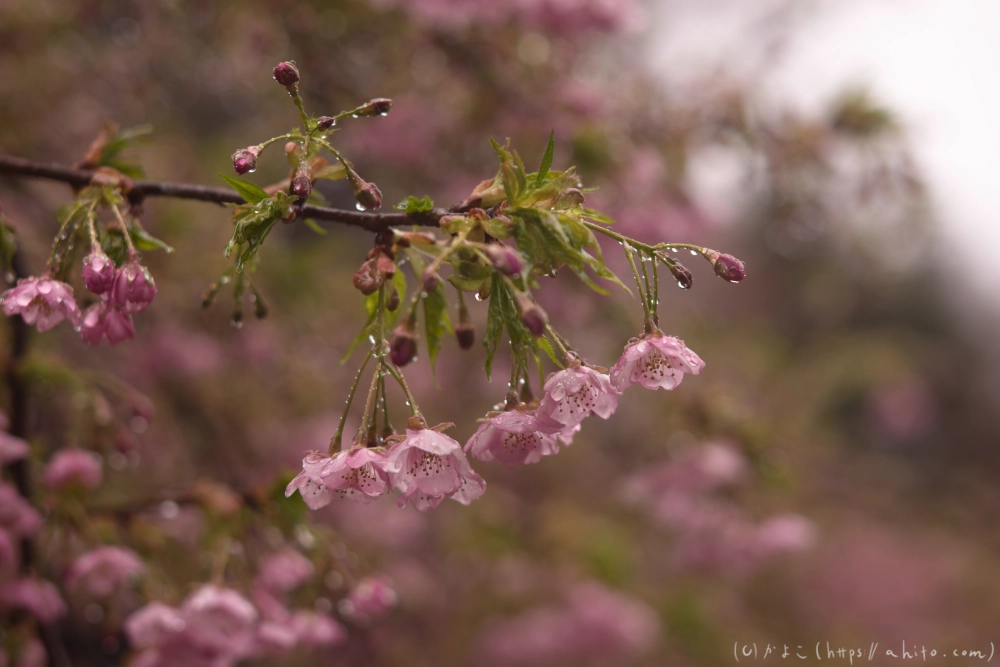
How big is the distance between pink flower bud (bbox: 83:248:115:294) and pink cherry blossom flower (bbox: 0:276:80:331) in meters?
0.08

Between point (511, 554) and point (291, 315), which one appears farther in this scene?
point (511, 554)

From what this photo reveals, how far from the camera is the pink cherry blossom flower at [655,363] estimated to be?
0.84m

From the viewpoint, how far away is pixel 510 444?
2.84 ft

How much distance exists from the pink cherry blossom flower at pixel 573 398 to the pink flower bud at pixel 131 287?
520 mm

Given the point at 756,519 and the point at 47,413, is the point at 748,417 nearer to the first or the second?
the point at 756,519

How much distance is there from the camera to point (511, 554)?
132 inches

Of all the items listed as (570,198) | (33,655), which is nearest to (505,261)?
(570,198)

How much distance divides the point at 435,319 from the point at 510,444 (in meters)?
0.19

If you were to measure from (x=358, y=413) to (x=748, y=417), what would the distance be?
2.84m

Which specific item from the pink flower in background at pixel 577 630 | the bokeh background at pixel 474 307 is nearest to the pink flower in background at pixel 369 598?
the bokeh background at pixel 474 307

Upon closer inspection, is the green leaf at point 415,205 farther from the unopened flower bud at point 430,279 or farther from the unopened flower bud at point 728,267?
the unopened flower bud at point 728,267

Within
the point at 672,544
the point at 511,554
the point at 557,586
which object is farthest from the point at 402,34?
the point at 672,544

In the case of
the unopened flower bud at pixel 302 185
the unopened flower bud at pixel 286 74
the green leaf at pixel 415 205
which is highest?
the unopened flower bud at pixel 286 74

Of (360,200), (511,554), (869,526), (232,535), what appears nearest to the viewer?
(360,200)
